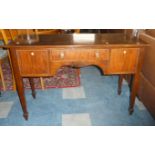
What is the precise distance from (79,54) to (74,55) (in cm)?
4

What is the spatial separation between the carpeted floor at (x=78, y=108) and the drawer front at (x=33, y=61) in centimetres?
52

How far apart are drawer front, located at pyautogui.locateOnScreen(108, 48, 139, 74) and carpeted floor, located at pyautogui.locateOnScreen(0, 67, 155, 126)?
0.52 m

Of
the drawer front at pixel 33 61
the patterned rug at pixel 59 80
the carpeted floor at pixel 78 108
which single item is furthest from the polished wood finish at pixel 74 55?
the patterned rug at pixel 59 80

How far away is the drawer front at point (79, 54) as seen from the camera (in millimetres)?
1264

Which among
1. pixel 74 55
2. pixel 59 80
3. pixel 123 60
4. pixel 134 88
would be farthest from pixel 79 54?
pixel 59 80

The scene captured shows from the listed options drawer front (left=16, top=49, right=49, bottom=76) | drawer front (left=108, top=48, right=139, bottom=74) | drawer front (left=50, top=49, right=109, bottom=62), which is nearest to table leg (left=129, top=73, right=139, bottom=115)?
drawer front (left=108, top=48, right=139, bottom=74)

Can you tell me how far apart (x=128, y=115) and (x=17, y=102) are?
3.98ft

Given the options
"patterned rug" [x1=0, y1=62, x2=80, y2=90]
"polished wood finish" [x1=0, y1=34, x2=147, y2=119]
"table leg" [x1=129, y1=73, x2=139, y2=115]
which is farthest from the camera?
"patterned rug" [x1=0, y1=62, x2=80, y2=90]

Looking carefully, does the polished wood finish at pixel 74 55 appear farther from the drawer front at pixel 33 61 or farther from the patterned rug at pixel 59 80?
the patterned rug at pixel 59 80

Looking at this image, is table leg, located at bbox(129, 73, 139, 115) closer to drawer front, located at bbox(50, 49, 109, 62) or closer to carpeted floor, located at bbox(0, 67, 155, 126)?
carpeted floor, located at bbox(0, 67, 155, 126)

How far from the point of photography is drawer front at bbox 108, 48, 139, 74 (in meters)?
1.29

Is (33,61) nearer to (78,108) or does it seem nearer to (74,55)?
(74,55)
